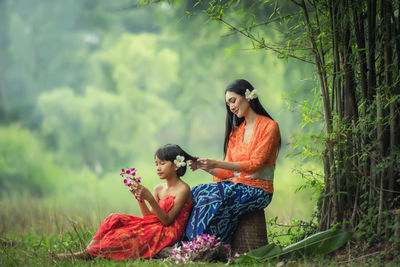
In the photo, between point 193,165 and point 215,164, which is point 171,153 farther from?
point 215,164

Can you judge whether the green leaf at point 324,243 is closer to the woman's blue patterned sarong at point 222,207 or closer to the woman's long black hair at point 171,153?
the woman's blue patterned sarong at point 222,207

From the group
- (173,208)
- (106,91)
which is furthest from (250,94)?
(106,91)

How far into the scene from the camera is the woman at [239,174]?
11.1 feet

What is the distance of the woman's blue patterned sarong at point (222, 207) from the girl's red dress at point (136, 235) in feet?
0.33

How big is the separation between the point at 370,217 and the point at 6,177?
14261 mm

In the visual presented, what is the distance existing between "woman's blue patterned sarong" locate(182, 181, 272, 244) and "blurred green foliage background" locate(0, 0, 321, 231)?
447 inches

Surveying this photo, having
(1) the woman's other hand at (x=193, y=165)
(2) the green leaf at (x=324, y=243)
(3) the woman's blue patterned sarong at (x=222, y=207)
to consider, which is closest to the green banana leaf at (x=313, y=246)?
(2) the green leaf at (x=324, y=243)

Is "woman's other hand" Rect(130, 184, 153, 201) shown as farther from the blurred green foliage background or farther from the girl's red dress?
the blurred green foliage background

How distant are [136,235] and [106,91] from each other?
13.6 metres

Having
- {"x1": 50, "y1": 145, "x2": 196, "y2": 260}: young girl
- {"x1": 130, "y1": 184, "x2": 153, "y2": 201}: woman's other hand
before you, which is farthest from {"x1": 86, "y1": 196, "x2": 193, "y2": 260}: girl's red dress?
{"x1": 130, "y1": 184, "x2": 153, "y2": 201}: woman's other hand

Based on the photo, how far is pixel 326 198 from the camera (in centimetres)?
335

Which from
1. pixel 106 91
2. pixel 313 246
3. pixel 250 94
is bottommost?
pixel 313 246

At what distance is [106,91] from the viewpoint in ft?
54.4

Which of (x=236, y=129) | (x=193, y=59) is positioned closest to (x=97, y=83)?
(x=193, y=59)
